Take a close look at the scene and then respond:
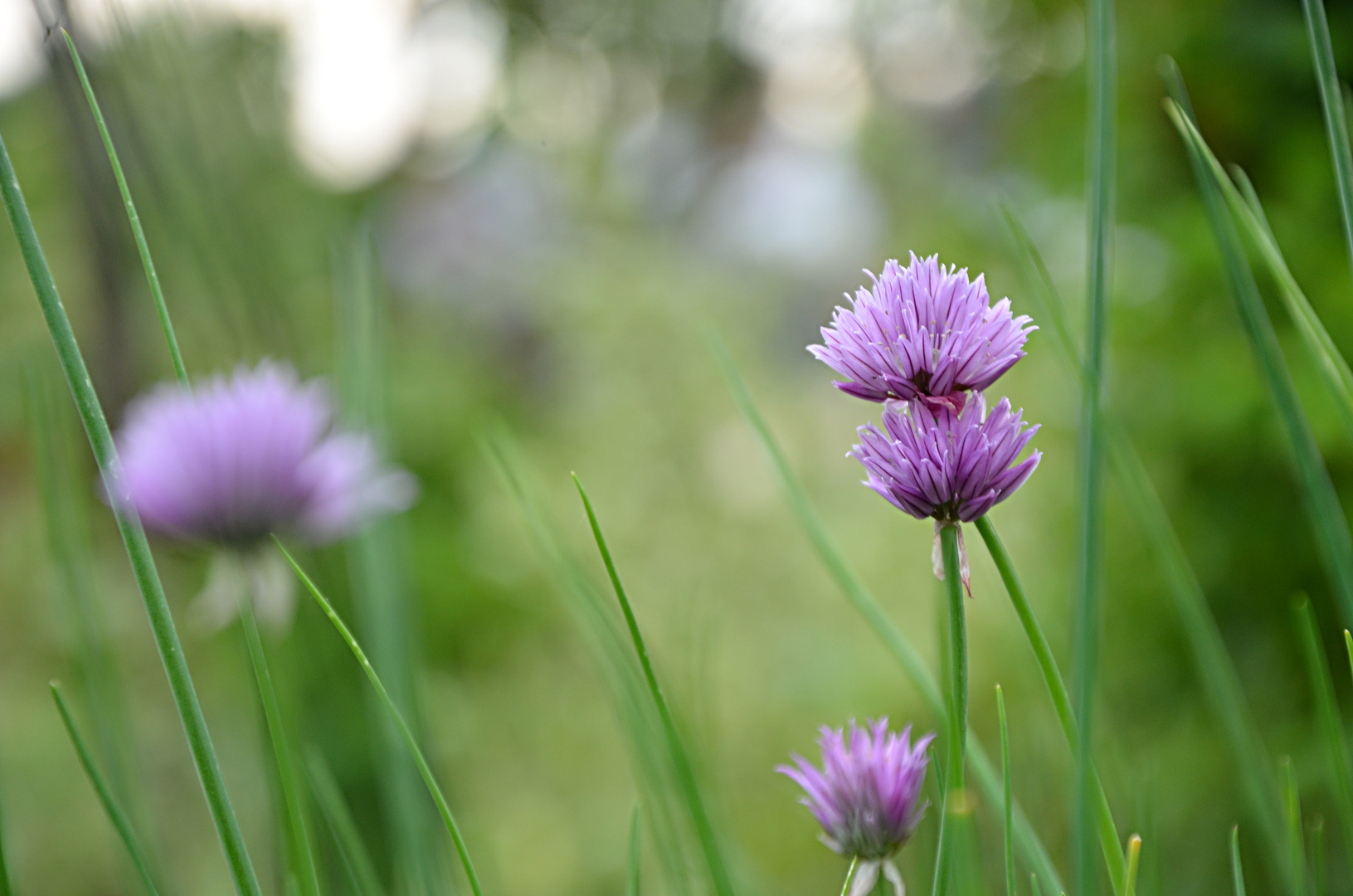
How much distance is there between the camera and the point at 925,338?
219 mm

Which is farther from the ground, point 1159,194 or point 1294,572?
point 1159,194

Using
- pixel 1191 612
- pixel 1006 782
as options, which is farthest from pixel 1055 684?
pixel 1191 612

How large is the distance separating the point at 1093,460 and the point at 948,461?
6cm

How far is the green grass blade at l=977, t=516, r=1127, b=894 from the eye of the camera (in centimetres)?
21

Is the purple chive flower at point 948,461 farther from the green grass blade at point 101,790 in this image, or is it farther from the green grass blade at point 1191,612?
the green grass blade at point 101,790

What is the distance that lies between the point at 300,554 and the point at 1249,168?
1072 mm

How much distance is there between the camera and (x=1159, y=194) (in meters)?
1.09

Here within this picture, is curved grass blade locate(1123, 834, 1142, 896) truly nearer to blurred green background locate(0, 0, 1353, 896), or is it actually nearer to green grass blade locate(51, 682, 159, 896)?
blurred green background locate(0, 0, 1353, 896)

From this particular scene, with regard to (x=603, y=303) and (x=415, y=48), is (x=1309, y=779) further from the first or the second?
(x=415, y=48)

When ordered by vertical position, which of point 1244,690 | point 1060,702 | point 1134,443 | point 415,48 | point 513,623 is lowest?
point 1060,702

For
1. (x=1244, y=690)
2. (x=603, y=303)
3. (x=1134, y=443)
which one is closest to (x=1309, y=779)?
(x=1244, y=690)

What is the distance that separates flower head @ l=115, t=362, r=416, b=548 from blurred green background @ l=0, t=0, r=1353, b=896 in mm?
41

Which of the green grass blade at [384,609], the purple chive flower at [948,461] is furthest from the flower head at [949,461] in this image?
the green grass blade at [384,609]

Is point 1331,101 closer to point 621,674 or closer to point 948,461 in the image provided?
point 948,461
